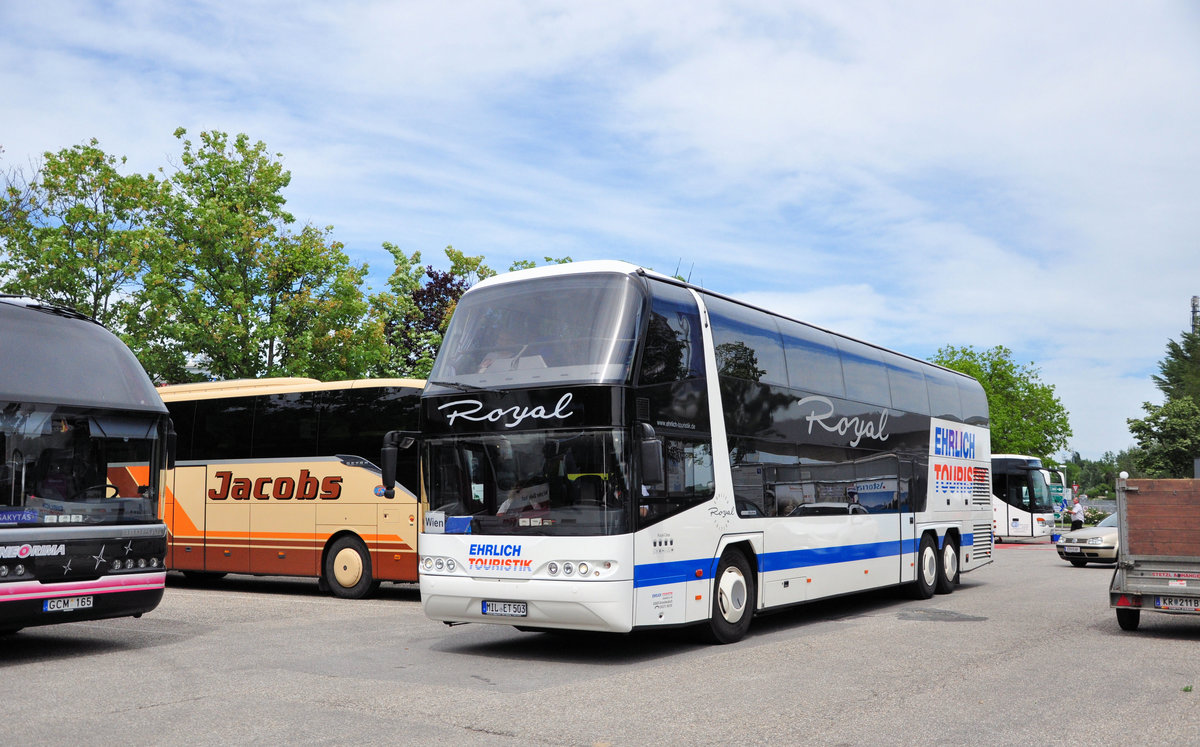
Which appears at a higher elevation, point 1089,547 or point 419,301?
point 419,301

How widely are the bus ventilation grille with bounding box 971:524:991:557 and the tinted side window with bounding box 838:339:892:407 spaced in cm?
501

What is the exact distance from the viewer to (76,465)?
1152cm

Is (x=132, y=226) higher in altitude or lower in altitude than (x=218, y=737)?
higher

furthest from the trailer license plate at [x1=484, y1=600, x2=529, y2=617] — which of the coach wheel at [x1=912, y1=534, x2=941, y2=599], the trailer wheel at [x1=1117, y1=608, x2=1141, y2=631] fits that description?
the coach wheel at [x1=912, y1=534, x2=941, y2=599]

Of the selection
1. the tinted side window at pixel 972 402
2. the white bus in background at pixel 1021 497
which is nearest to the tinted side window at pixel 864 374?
the tinted side window at pixel 972 402

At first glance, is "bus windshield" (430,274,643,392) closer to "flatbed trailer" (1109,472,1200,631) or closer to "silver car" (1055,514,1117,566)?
"flatbed trailer" (1109,472,1200,631)

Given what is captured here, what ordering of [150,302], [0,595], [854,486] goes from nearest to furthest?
[0,595], [854,486], [150,302]

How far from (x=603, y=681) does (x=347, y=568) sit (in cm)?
947

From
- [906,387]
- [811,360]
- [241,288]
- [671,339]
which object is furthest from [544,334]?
[241,288]

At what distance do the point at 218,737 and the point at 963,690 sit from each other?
5718 mm

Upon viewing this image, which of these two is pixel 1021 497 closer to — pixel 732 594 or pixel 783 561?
pixel 783 561

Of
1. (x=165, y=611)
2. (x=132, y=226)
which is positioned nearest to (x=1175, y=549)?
(x=165, y=611)

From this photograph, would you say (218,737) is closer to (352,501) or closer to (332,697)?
(332,697)

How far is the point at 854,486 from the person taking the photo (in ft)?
51.3
